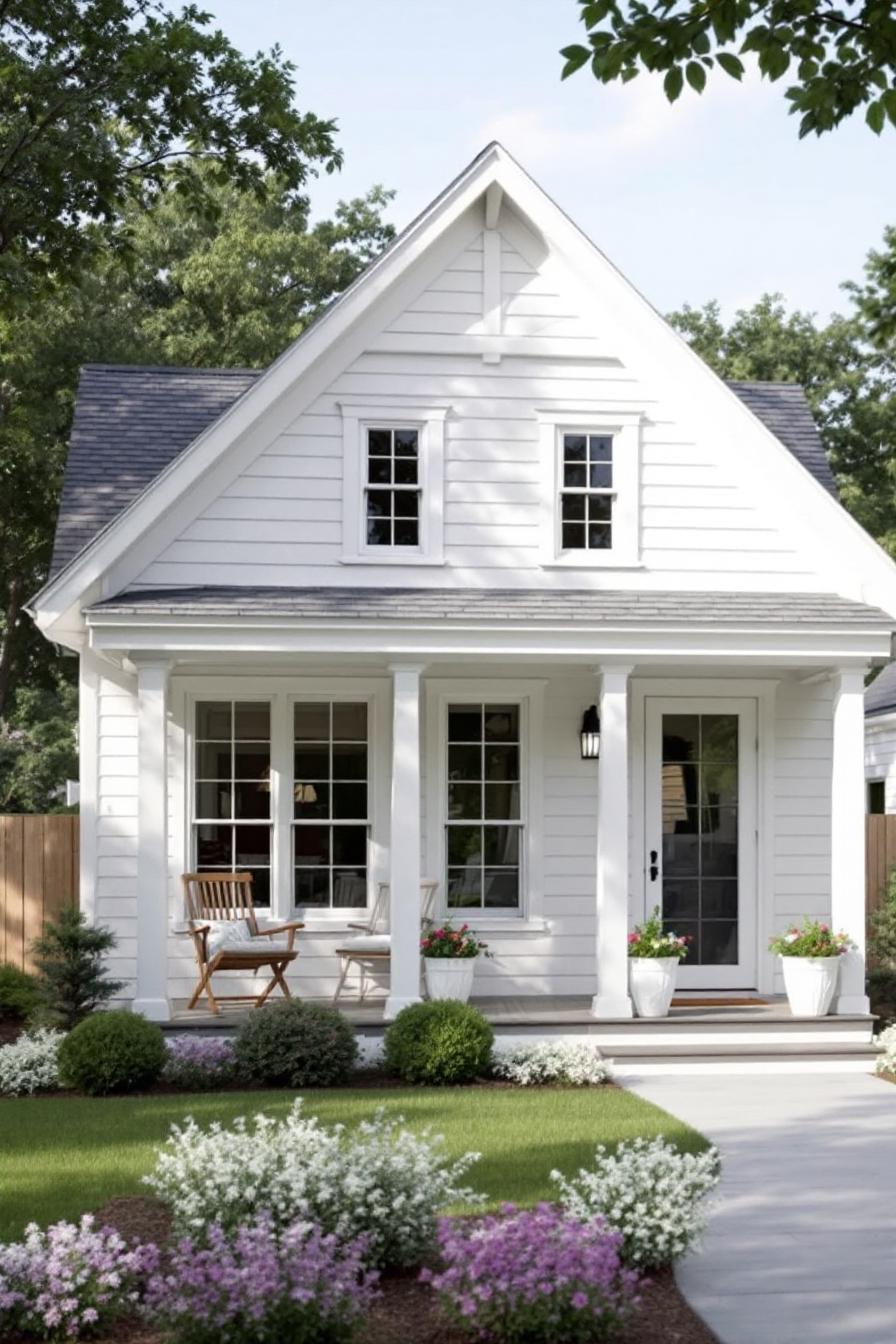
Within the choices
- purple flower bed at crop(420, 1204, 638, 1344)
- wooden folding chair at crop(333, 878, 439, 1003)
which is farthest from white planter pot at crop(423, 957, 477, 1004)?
purple flower bed at crop(420, 1204, 638, 1344)

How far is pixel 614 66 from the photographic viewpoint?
6.33 metres

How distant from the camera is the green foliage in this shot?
1273 cm

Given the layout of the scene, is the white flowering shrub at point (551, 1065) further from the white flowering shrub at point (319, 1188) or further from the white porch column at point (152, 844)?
the white flowering shrub at point (319, 1188)

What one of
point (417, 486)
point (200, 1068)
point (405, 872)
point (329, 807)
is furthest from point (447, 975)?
point (417, 486)

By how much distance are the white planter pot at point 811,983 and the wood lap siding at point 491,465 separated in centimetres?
313

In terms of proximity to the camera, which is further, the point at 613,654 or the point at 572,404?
the point at 572,404

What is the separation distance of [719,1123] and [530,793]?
4724 millimetres

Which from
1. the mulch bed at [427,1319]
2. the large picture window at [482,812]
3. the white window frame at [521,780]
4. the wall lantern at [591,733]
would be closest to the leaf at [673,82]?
the mulch bed at [427,1319]

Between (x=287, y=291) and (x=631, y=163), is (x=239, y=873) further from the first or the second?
(x=287, y=291)

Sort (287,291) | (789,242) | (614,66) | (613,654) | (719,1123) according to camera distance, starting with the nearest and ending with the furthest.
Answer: (614,66) < (719,1123) < (613,654) < (789,242) < (287,291)

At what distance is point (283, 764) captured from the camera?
1455cm

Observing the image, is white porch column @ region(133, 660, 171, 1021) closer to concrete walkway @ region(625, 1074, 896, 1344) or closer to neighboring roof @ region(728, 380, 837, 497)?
concrete walkway @ region(625, 1074, 896, 1344)

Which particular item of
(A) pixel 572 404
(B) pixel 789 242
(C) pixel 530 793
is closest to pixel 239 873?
(C) pixel 530 793

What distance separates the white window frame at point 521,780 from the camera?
48.2 feet
